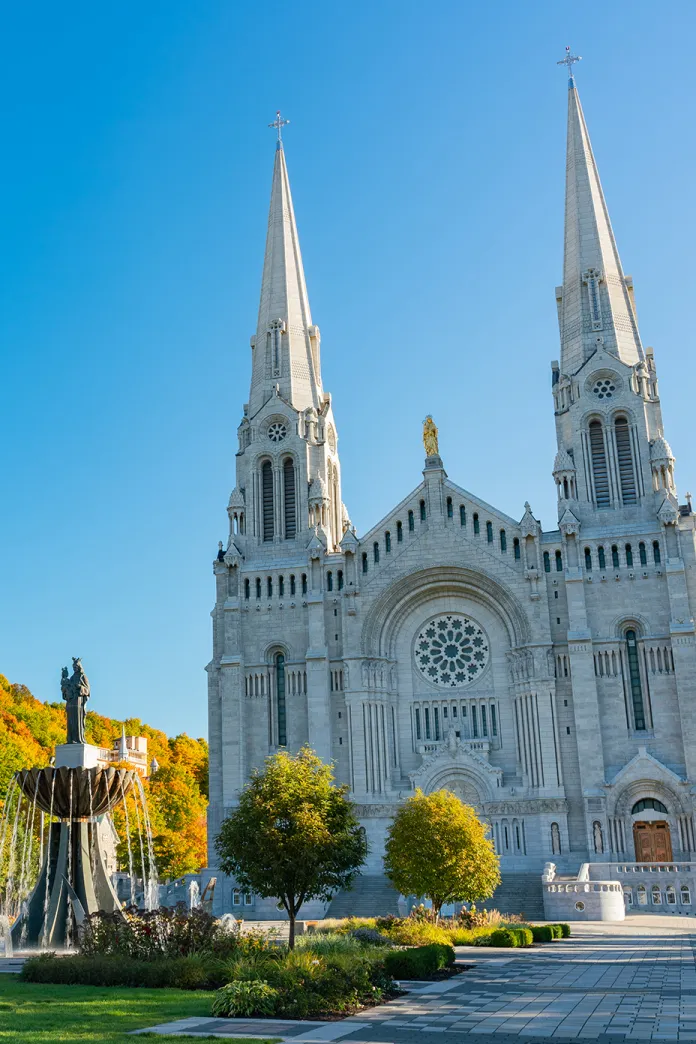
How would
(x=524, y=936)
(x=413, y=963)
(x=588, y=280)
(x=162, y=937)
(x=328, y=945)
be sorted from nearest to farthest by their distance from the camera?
(x=413, y=963)
(x=162, y=937)
(x=328, y=945)
(x=524, y=936)
(x=588, y=280)

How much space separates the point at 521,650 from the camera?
52.3m

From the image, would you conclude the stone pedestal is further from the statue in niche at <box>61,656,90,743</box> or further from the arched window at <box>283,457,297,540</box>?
the arched window at <box>283,457,297,540</box>

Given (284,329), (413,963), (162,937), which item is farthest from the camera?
(284,329)

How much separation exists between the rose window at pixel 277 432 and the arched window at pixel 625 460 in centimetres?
1844

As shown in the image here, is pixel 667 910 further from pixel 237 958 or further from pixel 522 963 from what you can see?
pixel 237 958

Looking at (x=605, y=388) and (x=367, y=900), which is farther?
(x=605, y=388)

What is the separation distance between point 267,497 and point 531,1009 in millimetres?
44846

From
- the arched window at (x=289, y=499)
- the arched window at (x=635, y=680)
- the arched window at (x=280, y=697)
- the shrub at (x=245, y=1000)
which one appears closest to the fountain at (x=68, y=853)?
the shrub at (x=245, y=1000)

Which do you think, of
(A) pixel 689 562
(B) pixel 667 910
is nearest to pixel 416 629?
(A) pixel 689 562

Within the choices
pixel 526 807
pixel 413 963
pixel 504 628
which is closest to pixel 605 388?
pixel 504 628

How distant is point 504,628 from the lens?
53.8m

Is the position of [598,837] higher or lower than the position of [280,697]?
lower

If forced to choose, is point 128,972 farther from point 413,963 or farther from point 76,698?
point 76,698

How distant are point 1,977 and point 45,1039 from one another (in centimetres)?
800
